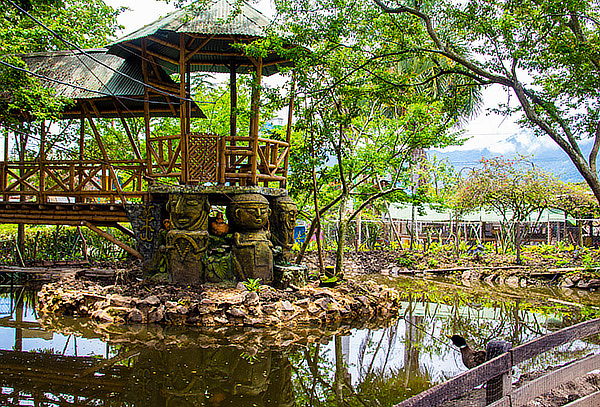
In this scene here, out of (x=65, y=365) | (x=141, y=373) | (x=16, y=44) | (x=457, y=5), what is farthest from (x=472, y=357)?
(x=16, y=44)

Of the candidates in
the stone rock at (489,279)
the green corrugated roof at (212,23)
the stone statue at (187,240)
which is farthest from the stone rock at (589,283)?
the green corrugated roof at (212,23)

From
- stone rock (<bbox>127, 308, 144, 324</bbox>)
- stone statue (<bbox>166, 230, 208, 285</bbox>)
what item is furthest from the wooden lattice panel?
stone rock (<bbox>127, 308, 144, 324</bbox>)

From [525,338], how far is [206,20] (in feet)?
28.1

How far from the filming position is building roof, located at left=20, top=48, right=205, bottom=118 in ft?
40.2

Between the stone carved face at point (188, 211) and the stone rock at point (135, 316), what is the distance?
2090 millimetres

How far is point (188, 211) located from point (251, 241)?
143cm

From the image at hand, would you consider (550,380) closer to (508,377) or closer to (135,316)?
(508,377)

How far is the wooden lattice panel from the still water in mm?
3335

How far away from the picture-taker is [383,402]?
17.3ft

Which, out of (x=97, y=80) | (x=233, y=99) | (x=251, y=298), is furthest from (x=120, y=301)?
(x=97, y=80)

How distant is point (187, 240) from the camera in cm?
1010

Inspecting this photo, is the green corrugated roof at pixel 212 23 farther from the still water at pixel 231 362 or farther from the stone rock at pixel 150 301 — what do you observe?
the still water at pixel 231 362

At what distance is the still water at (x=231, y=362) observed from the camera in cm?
536

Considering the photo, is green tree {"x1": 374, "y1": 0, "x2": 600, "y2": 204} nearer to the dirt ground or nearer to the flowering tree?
the dirt ground
